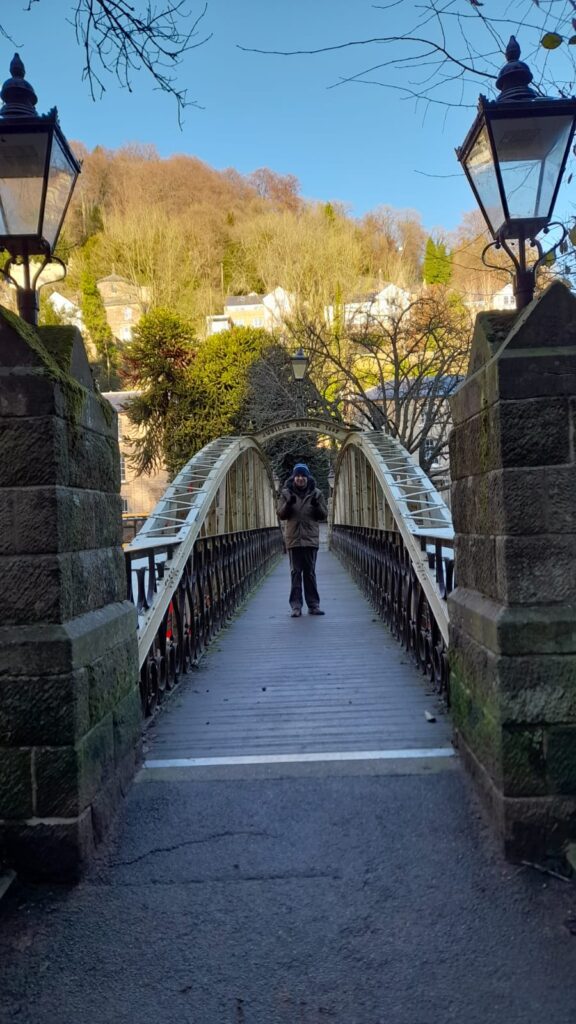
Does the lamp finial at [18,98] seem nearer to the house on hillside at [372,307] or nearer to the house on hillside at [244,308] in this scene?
the house on hillside at [372,307]

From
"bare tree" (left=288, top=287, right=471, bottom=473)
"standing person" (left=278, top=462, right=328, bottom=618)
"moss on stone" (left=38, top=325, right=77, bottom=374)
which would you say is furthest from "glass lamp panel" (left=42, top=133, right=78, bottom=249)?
"bare tree" (left=288, top=287, right=471, bottom=473)

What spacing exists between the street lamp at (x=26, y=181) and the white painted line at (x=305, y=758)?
2195 millimetres

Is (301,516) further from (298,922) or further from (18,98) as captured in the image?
(298,922)

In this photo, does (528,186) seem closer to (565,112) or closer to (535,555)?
(565,112)

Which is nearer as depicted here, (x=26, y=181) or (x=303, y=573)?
(x=26, y=181)

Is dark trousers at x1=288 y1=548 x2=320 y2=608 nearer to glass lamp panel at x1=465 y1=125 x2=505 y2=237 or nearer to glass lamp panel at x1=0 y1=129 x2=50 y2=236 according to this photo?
glass lamp panel at x1=465 y1=125 x2=505 y2=237

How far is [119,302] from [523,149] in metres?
50.2

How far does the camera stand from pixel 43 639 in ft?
8.19

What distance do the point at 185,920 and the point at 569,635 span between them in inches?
63.4

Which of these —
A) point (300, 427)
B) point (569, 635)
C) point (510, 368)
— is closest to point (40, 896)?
point (569, 635)

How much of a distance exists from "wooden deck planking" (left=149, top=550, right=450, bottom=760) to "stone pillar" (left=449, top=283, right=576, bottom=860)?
4.04ft

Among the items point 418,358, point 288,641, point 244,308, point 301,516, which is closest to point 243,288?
point 244,308

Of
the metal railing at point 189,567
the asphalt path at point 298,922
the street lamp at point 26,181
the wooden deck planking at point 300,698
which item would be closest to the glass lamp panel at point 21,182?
the street lamp at point 26,181

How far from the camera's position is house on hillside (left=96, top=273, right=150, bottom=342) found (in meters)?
47.7
